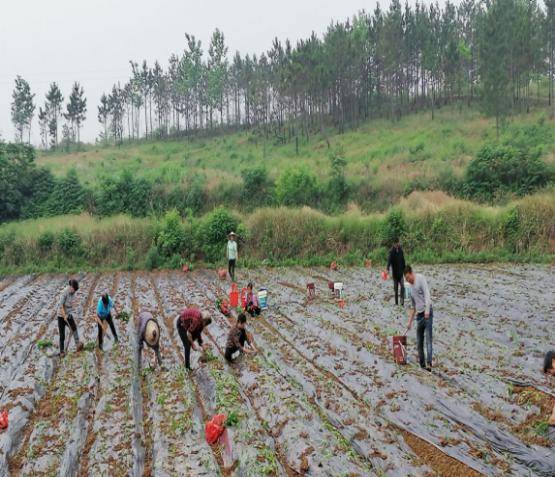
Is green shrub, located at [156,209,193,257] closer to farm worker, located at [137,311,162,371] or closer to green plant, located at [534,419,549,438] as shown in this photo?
farm worker, located at [137,311,162,371]

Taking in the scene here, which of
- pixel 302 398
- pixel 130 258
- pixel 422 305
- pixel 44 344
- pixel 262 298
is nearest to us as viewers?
pixel 302 398

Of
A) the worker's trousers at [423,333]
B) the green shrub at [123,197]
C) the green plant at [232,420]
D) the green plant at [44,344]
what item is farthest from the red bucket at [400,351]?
the green shrub at [123,197]

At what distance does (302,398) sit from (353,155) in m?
36.2

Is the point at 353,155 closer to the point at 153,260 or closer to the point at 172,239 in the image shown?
the point at 172,239

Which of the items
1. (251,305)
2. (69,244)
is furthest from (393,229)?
(69,244)

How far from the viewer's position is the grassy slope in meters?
33.8

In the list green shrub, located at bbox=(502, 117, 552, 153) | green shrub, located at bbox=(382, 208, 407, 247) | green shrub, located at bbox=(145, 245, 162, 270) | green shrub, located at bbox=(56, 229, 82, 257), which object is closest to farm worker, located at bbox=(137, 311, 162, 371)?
green shrub, located at bbox=(145, 245, 162, 270)

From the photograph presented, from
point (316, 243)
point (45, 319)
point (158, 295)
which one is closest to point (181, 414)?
point (45, 319)

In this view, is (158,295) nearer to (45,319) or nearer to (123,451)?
(45,319)

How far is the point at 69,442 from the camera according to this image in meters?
6.39

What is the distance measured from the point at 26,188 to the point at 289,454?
3469cm

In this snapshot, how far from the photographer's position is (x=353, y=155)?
136 feet

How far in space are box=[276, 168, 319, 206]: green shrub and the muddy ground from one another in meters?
17.4

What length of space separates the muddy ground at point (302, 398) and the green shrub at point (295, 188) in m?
17.4
